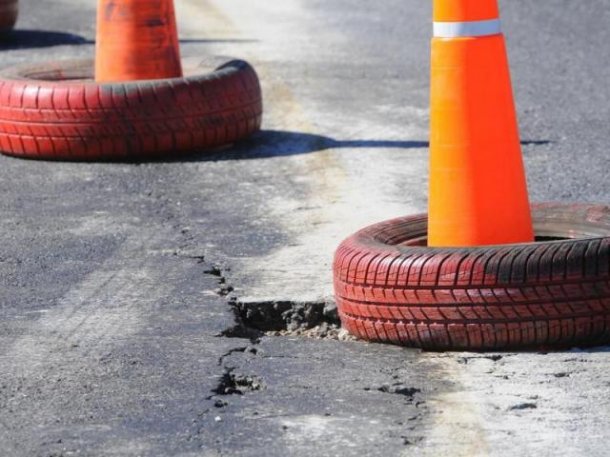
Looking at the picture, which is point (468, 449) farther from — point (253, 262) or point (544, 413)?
point (253, 262)

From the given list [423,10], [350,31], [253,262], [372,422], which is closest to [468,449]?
[372,422]

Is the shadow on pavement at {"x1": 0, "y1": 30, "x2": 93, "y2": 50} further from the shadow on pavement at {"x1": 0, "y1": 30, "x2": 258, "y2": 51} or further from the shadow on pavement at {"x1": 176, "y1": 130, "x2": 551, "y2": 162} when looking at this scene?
the shadow on pavement at {"x1": 176, "y1": 130, "x2": 551, "y2": 162}

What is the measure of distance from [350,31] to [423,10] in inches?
51.9

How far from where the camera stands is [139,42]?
8633 mm

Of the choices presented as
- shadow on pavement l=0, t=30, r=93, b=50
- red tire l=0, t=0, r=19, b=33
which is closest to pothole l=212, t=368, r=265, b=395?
shadow on pavement l=0, t=30, r=93, b=50

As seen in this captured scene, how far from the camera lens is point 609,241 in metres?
4.68

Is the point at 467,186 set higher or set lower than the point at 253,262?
higher

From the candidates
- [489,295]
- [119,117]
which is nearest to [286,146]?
[119,117]

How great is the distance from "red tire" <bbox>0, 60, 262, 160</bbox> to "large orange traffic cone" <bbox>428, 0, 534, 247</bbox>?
328 centimetres

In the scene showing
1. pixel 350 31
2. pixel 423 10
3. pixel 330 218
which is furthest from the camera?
pixel 423 10

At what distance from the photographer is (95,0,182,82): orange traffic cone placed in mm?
8641

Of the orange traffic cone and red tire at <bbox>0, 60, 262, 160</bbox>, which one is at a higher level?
the orange traffic cone

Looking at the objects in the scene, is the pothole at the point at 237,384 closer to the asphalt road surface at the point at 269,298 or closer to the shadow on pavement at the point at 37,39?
the asphalt road surface at the point at 269,298

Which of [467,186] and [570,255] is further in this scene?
[467,186]
